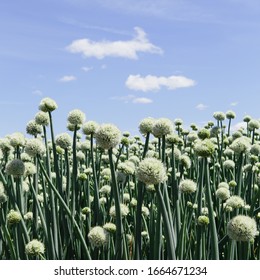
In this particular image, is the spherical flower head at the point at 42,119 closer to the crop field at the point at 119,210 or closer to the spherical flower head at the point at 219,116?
the crop field at the point at 119,210

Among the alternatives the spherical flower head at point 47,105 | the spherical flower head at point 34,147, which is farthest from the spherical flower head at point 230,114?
the spherical flower head at point 34,147

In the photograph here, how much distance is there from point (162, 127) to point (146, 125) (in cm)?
22

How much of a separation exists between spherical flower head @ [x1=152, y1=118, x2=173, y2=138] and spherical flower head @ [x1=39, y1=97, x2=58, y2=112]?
0.79 m

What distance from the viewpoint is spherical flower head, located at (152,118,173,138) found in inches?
110

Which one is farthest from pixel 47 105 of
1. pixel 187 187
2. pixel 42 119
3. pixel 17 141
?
pixel 187 187

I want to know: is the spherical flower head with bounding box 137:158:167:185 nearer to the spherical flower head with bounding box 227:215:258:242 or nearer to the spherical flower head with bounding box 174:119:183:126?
the spherical flower head with bounding box 227:215:258:242

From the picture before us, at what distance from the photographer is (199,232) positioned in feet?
9.09

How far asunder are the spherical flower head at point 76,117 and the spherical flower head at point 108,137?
840 mm

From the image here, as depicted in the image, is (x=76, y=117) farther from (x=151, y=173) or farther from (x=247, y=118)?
(x=247, y=118)

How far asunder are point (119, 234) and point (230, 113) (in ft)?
14.6

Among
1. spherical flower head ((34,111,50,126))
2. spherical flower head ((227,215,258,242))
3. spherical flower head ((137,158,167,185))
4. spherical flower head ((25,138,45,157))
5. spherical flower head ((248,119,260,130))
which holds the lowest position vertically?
spherical flower head ((227,215,258,242))

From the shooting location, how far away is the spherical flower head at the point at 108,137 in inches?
96.7

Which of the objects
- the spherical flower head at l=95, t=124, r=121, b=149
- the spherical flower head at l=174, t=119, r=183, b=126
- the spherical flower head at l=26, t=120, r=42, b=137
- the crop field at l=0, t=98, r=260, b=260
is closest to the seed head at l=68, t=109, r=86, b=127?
the crop field at l=0, t=98, r=260, b=260
